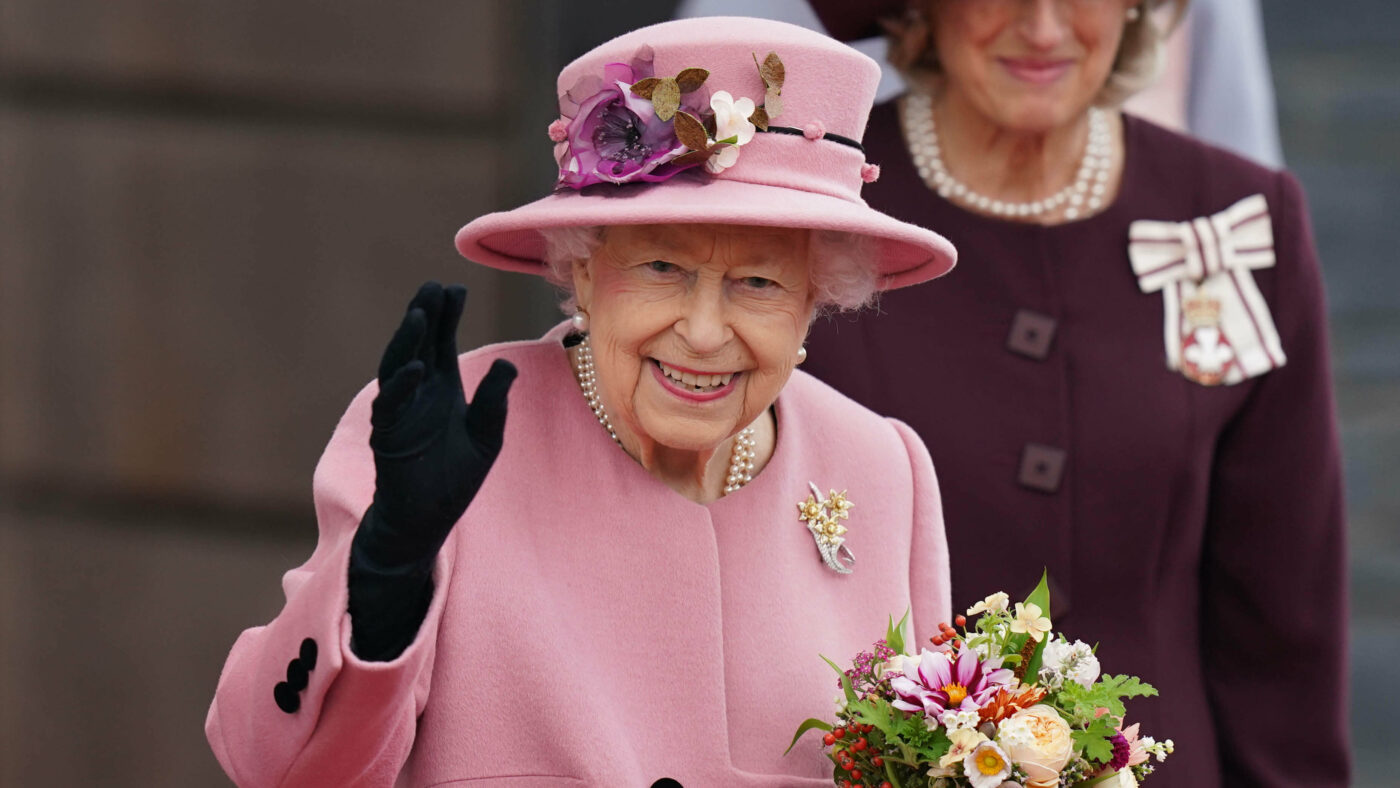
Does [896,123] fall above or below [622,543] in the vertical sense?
above

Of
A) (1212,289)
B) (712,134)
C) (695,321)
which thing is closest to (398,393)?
(695,321)

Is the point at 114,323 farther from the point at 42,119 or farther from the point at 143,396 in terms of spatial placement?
the point at 42,119

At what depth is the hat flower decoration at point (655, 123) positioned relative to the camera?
249cm

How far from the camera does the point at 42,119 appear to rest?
4.67 m

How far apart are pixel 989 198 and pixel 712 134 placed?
55.1 inches

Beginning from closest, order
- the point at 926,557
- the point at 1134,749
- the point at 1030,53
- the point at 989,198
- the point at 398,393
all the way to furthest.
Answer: the point at 398,393 → the point at 1134,749 → the point at 926,557 → the point at 1030,53 → the point at 989,198

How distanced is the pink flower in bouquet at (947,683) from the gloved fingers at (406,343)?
0.72m

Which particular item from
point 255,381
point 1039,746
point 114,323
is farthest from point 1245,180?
point 114,323

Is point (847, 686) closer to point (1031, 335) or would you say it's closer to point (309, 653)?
point (309, 653)

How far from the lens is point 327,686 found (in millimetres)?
2312

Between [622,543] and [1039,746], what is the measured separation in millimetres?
654

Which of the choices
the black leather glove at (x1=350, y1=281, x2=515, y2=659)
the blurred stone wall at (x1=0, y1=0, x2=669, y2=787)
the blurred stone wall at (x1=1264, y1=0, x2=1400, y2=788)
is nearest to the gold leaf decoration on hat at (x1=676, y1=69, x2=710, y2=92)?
the black leather glove at (x1=350, y1=281, x2=515, y2=659)

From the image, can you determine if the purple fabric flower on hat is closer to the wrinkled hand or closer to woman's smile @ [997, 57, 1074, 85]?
the wrinkled hand

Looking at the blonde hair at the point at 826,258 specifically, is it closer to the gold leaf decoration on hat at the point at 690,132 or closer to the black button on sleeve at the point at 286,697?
the gold leaf decoration on hat at the point at 690,132
